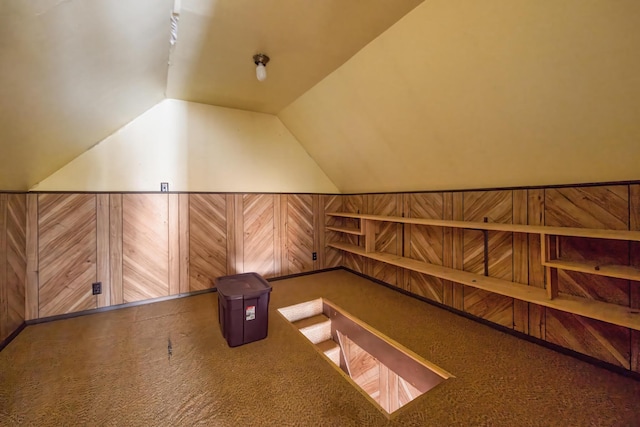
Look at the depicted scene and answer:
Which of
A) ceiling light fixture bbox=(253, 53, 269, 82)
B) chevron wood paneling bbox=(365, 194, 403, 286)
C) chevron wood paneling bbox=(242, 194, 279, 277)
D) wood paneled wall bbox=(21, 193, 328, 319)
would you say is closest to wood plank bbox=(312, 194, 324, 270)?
wood paneled wall bbox=(21, 193, 328, 319)

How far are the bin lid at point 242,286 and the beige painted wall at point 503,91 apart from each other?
193 centimetres

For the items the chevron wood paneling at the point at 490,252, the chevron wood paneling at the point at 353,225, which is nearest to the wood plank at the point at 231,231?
the chevron wood paneling at the point at 353,225

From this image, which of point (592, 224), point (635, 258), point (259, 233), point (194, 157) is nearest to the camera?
point (635, 258)

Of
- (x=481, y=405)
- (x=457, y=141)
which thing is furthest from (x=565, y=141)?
(x=481, y=405)

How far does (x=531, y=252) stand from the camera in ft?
7.00

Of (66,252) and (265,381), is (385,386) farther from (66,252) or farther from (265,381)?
(66,252)

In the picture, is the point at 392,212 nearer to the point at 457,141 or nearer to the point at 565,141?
the point at 457,141

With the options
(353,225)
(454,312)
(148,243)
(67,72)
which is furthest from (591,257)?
(148,243)

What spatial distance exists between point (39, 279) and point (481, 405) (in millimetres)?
3820

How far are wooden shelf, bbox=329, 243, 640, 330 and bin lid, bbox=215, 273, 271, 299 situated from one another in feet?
4.98

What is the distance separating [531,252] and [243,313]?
7.88ft

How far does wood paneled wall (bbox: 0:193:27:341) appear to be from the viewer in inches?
82.5

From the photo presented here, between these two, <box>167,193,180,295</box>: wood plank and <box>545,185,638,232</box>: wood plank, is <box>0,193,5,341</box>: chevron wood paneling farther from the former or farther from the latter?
<box>545,185,638,232</box>: wood plank

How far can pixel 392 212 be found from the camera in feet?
11.0
